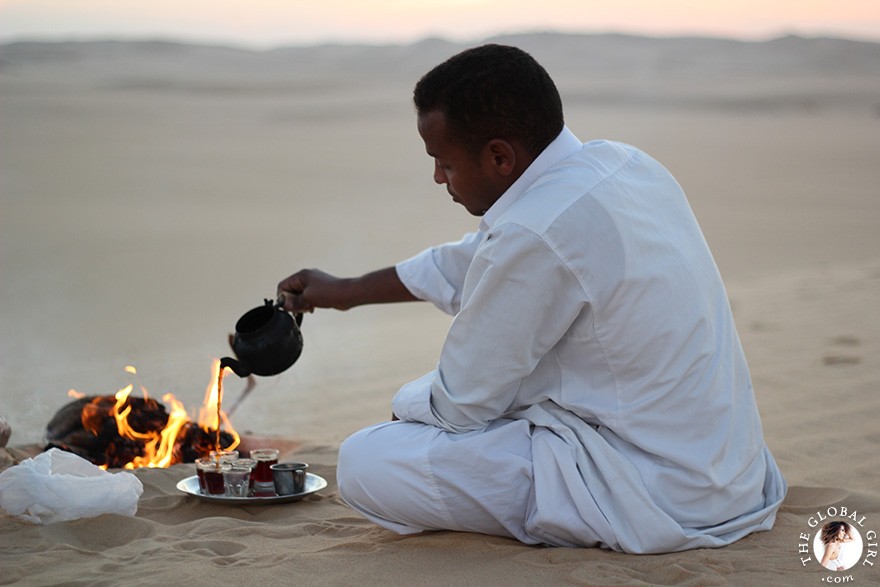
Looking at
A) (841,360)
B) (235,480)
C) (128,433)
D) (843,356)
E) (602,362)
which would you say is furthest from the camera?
(843,356)

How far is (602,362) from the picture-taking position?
3221mm

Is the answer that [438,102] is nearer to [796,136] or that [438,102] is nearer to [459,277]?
[459,277]

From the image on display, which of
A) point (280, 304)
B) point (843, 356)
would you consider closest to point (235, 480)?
point (280, 304)

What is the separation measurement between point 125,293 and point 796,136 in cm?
2382

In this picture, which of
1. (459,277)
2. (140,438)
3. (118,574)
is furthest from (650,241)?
(140,438)

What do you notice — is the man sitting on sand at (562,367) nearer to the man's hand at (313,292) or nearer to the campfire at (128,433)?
the man's hand at (313,292)

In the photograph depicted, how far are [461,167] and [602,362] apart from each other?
710mm

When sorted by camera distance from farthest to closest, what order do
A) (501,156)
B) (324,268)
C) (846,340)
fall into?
(324,268) → (846,340) → (501,156)

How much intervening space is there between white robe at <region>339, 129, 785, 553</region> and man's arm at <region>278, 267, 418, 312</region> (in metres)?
1.07

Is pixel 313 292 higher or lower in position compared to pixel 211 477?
higher

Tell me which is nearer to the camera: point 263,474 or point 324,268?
point 263,474

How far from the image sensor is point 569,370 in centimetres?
328

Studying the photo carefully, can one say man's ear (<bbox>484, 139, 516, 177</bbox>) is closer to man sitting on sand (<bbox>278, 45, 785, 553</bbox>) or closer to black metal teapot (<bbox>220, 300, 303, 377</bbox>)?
man sitting on sand (<bbox>278, 45, 785, 553</bbox>)

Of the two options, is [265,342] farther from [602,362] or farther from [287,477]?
[602,362]
